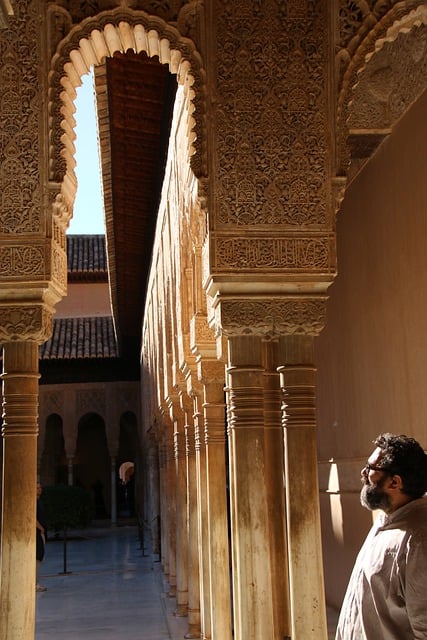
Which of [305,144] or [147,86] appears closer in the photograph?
[305,144]

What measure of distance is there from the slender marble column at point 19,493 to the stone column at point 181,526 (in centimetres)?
543

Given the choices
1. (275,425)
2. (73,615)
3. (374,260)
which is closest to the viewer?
(275,425)

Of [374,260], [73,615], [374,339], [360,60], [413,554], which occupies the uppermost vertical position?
[360,60]

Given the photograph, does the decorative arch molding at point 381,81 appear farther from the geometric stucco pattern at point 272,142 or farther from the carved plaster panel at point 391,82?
the geometric stucco pattern at point 272,142

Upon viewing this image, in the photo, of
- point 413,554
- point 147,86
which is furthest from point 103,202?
point 413,554

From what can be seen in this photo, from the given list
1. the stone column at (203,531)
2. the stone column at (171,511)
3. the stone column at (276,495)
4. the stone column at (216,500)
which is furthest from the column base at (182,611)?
the stone column at (276,495)

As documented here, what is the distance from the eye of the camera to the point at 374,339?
7883mm

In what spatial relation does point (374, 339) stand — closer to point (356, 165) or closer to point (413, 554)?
point (356, 165)

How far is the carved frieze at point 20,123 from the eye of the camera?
16.8ft

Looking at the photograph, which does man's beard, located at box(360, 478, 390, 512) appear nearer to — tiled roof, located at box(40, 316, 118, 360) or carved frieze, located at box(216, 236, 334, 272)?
carved frieze, located at box(216, 236, 334, 272)

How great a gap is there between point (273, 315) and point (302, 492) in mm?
1051

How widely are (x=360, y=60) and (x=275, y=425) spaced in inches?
102

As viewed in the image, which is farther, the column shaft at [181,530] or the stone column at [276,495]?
the column shaft at [181,530]

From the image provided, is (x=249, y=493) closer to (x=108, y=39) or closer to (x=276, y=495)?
(x=276, y=495)
